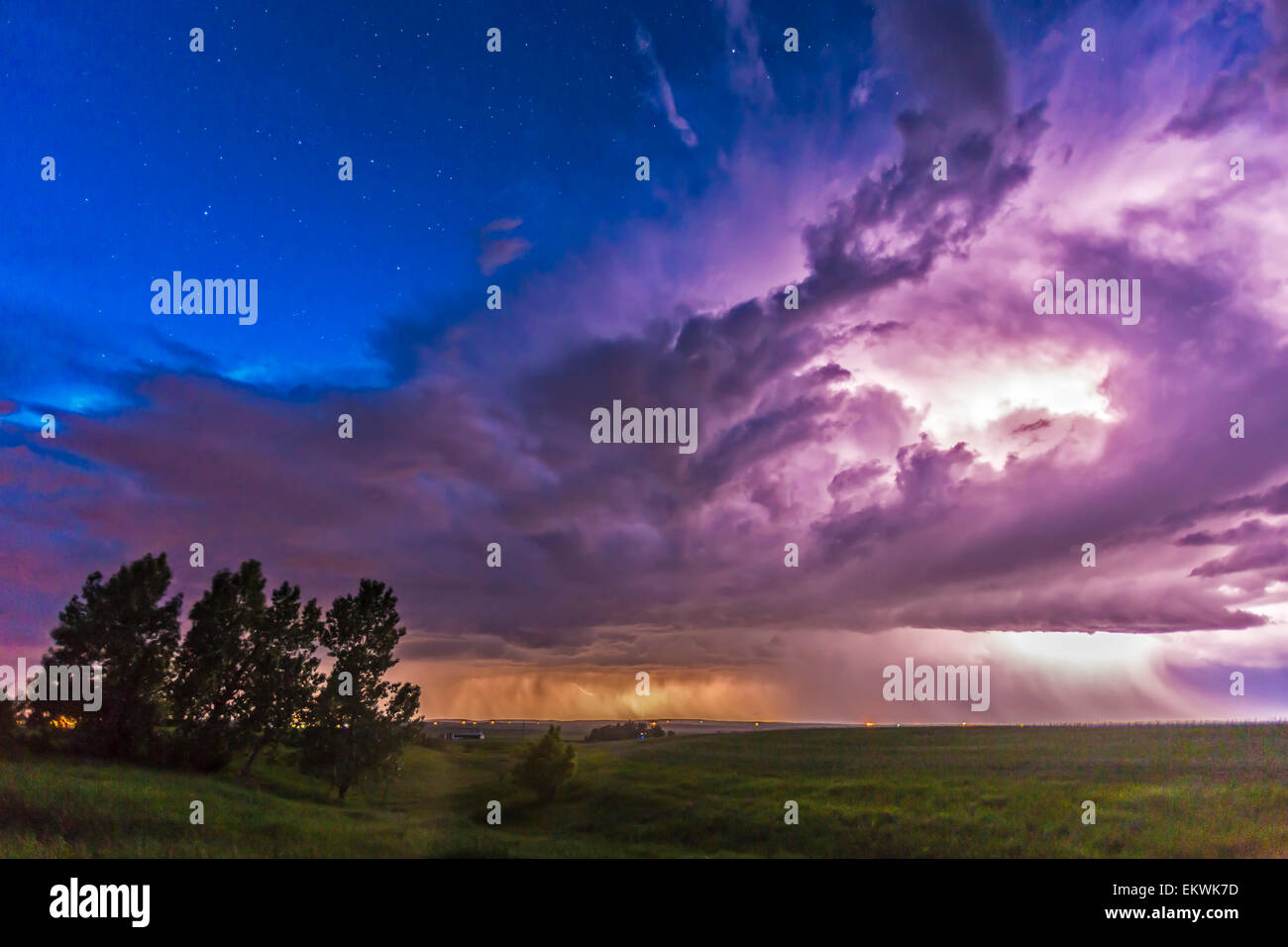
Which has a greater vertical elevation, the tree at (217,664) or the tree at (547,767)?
the tree at (217,664)

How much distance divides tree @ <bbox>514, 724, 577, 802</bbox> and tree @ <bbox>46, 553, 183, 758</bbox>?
37.7 metres

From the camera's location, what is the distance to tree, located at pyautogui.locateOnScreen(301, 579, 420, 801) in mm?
72875

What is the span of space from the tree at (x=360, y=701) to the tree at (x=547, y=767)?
12.4 metres

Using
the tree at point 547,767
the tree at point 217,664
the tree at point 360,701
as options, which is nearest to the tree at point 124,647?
the tree at point 217,664

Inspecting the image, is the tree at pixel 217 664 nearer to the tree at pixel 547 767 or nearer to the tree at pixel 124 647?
the tree at pixel 124 647

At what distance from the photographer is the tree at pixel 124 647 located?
7212 centimetres

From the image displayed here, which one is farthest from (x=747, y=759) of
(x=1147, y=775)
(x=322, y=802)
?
(x=322, y=802)

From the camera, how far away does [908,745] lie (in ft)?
309

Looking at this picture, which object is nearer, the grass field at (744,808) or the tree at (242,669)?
the grass field at (744,808)

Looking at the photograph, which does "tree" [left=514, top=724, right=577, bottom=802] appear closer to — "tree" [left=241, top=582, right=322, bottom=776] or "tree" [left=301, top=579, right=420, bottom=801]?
"tree" [left=301, top=579, right=420, bottom=801]

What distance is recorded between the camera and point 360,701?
245ft
